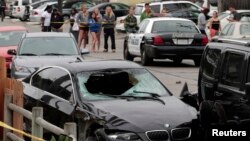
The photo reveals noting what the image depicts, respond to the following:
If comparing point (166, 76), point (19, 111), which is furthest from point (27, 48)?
point (19, 111)

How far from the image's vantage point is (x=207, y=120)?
7484mm

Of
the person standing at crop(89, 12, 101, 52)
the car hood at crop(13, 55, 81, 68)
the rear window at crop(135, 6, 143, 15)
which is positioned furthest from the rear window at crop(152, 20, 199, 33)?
the rear window at crop(135, 6, 143, 15)

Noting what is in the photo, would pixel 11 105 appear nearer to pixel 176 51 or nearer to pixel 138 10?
pixel 176 51

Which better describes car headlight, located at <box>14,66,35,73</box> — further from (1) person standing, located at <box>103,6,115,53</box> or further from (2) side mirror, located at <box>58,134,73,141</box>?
(1) person standing, located at <box>103,6,115,53</box>

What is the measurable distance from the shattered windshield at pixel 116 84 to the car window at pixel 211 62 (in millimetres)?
1125

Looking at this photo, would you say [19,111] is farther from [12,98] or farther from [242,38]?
[242,38]

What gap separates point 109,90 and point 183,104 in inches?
40.4

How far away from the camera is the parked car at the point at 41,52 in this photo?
16.0 metres

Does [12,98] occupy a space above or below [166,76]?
above

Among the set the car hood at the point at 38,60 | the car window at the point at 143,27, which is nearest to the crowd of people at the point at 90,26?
the car window at the point at 143,27

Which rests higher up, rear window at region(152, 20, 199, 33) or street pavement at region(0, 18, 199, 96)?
rear window at region(152, 20, 199, 33)

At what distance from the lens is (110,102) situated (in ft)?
29.1

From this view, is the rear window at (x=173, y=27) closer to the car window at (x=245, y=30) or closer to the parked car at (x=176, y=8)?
the car window at (x=245, y=30)

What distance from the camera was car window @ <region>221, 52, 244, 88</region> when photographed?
7.62 meters
